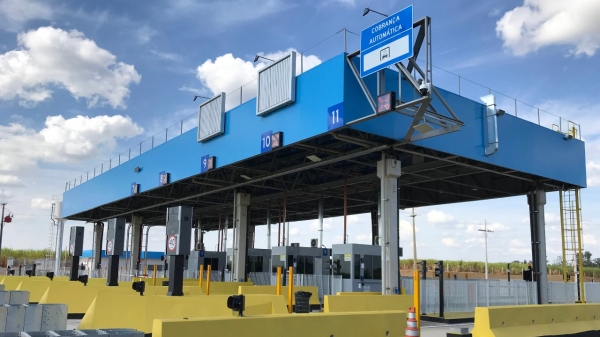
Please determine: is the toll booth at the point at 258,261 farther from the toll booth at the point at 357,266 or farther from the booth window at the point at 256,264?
the toll booth at the point at 357,266

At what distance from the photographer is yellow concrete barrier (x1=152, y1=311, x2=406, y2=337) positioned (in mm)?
7859

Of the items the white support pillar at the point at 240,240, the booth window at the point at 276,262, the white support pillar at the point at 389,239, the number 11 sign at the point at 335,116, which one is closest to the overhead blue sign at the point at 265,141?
the number 11 sign at the point at 335,116

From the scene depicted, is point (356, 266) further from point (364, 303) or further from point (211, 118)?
point (364, 303)

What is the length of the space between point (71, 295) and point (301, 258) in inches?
643

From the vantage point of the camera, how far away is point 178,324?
7832mm

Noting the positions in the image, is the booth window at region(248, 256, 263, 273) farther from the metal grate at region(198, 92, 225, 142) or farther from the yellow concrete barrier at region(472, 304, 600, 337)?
the yellow concrete barrier at region(472, 304, 600, 337)

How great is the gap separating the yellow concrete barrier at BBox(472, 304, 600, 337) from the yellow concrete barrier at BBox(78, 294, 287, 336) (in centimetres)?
517

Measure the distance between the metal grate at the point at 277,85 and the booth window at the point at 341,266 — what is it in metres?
8.53

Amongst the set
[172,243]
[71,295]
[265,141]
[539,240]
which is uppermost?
[265,141]

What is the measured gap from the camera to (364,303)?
50.0ft

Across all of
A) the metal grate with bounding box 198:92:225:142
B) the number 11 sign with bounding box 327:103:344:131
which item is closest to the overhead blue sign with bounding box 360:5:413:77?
the number 11 sign with bounding box 327:103:344:131

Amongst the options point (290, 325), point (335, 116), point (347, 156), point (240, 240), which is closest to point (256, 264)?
point (240, 240)

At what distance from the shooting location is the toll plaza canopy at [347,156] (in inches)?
779

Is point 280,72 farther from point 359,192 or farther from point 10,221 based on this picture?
point 10,221
